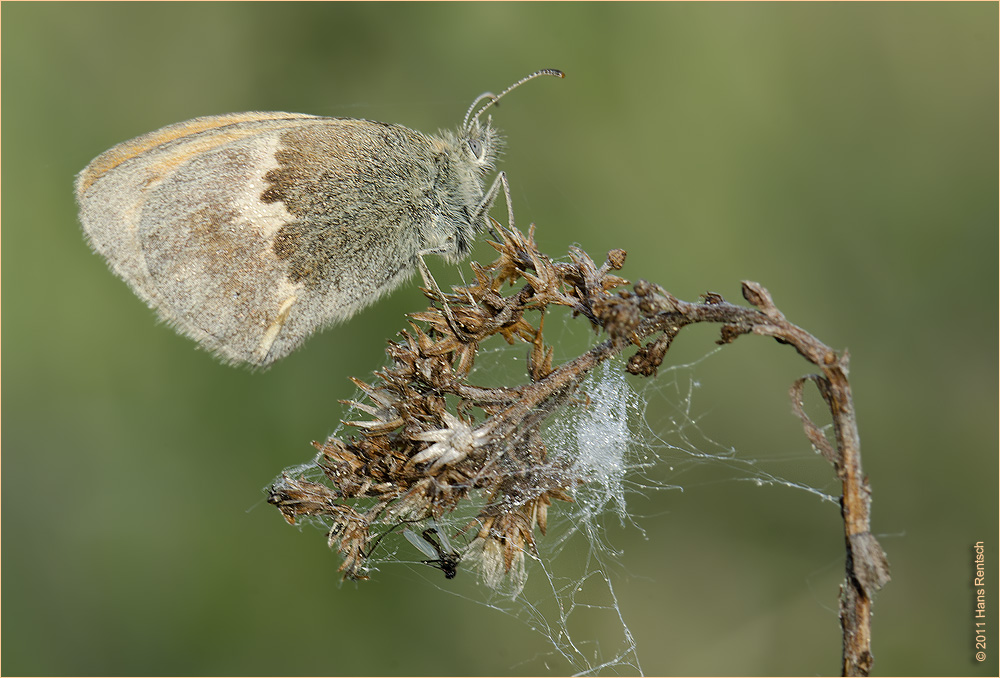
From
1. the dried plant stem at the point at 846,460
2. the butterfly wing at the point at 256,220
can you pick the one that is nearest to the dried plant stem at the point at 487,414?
the dried plant stem at the point at 846,460

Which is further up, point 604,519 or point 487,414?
point 604,519

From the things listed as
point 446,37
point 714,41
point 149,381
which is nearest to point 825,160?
point 714,41

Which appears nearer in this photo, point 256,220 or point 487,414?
point 487,414

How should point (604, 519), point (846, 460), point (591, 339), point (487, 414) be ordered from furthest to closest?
point (591, 339) → point (604, 519) → point (487, 414) → point (846, 460)

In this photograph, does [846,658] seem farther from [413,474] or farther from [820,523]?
[820,523]

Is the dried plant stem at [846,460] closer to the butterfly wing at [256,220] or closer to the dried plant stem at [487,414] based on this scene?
the dried plant stem at [487,414]

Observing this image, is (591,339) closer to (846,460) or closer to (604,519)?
(604,519)

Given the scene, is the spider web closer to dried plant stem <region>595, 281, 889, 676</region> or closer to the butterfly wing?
the butterfly wing

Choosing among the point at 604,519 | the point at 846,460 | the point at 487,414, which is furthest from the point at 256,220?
the point at 846,460

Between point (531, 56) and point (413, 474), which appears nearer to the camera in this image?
point (413, 474)
